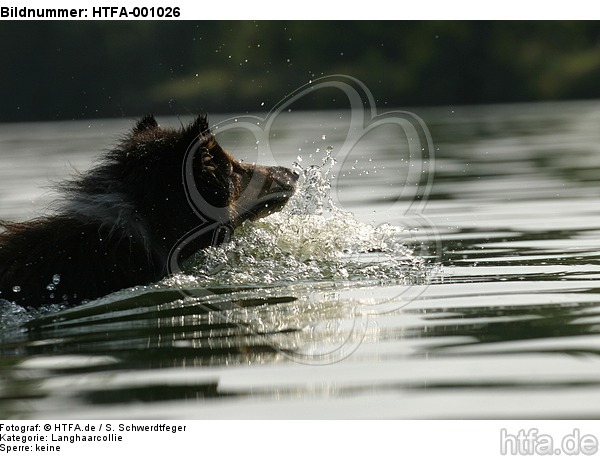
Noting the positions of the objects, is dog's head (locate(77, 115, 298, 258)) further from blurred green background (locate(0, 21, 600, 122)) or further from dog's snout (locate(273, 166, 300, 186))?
blurred green background (locate(0, 21, 600, 122))

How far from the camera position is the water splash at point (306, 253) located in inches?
374

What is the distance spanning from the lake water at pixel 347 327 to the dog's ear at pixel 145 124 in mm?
479

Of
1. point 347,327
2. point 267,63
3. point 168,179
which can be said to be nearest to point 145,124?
point 168,179

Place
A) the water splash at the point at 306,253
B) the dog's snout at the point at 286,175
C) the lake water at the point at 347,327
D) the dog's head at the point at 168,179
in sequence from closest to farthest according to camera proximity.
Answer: the lake water at the point at 347,327 < the dog's head at the point at 168,179 < the water splash at the point at 306,253 < the dog's snout at the point at 286,175

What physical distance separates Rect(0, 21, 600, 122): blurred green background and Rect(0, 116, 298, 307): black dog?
1581 inches

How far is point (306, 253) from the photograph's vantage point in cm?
1049

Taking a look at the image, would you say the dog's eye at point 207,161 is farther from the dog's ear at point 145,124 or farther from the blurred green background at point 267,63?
the blurred green background at point 267,63

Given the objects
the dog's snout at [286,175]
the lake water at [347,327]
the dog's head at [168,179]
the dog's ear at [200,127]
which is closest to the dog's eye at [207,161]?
the dog's head at [168,179]

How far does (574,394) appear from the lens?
585 cm

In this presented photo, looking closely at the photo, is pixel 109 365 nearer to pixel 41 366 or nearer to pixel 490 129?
pixel 41 366

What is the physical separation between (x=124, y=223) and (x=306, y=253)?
247 cm

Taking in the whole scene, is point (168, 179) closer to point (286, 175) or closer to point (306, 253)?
point (286, 175)

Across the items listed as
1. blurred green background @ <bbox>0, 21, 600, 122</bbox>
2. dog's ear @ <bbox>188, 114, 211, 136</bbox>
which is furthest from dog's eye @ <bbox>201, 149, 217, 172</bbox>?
blurred green background @ <bbox>0, 21, 600, 122</bbox>

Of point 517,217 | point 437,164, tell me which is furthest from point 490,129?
point 517,217
